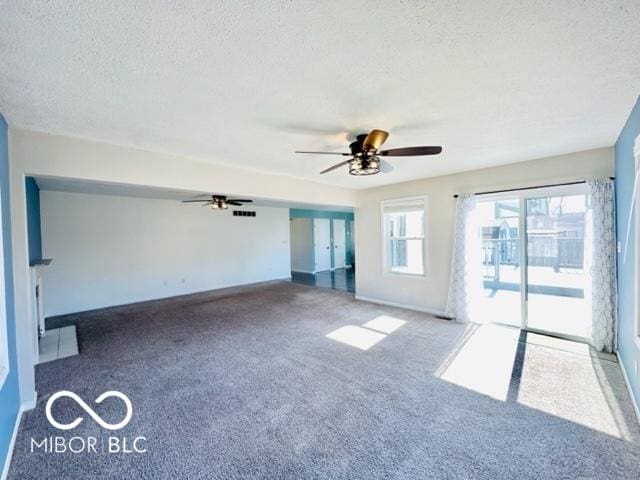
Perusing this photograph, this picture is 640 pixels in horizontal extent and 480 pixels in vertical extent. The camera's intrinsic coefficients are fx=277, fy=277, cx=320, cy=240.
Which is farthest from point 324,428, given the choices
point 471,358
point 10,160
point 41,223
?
point 41,223

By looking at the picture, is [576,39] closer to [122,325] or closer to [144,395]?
[144,395]

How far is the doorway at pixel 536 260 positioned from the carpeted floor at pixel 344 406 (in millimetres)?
422

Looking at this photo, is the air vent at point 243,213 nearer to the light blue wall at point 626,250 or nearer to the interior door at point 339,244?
the interior door at point 339,244

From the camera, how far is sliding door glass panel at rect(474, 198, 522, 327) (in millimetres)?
4289

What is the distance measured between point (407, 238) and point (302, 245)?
621 centimetres

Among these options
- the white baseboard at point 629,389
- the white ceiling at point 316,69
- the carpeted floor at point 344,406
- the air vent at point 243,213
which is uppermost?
the white ceiling at point 316,69

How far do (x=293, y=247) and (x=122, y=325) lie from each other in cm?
732

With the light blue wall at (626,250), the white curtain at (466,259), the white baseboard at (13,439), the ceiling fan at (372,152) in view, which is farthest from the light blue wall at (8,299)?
the white curtain at (466,259)

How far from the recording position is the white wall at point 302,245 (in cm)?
1095

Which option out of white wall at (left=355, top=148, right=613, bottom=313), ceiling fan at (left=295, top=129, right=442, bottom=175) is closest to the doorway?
white wall at (left=355, top=148, right=613, bottom=313)

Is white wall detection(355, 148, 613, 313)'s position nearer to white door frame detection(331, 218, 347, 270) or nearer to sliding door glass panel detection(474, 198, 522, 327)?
sliding door glass panel detection(474, 198, 522, 327)

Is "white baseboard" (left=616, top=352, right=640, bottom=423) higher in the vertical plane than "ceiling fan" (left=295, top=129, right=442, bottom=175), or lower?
lower

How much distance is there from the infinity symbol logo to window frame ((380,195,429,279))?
185 inches

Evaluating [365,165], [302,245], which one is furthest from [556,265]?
[302,245]
